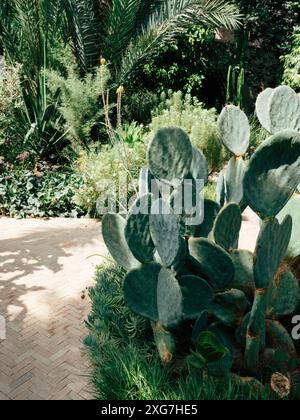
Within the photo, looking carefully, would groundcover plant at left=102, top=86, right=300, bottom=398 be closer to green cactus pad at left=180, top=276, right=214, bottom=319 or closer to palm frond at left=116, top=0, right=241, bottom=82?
green cactus pad at left=180, top=276, right=214, bottom=319

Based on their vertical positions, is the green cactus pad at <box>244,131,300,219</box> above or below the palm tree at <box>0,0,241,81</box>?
below

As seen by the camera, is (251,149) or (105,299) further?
(251,149)

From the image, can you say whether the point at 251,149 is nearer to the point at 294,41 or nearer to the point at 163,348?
the point at 294,41

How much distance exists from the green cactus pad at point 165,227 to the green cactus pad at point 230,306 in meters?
0.56

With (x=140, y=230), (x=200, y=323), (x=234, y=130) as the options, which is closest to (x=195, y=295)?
(x=200, y=323)

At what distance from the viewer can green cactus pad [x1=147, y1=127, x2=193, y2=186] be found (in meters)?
2.33

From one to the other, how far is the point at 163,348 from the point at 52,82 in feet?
21.6

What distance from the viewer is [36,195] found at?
6.75 meters

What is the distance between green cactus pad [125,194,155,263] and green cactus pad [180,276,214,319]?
12.8 inches

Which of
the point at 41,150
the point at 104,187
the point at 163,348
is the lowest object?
the point at 163,348

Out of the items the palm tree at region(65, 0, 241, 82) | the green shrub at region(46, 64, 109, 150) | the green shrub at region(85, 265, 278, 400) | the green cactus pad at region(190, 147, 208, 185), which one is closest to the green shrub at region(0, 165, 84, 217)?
the green shrub at region(46, 64, 109, 150)

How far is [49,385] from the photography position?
277 centimetres

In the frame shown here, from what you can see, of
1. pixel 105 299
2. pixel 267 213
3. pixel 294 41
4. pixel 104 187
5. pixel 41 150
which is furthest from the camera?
pixel 294 41

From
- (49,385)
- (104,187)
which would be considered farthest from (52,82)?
(49,385)
